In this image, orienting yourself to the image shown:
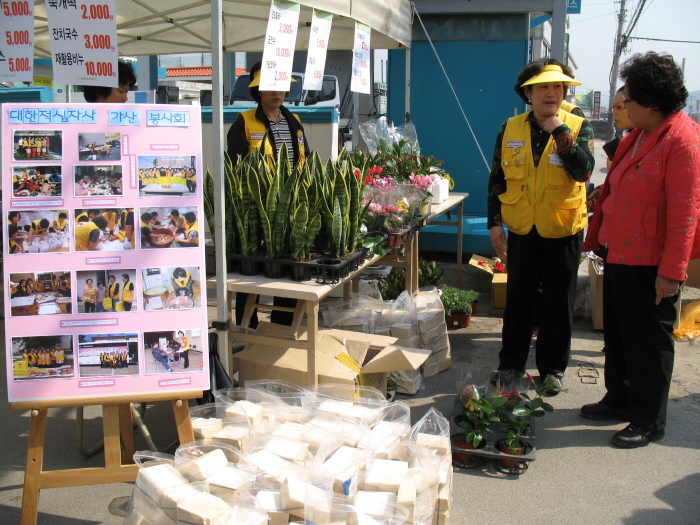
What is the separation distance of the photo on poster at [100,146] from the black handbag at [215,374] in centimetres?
96

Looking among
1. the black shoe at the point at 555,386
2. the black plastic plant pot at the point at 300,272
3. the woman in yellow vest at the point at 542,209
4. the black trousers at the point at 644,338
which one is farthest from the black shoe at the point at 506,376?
the black plastic plant pot at the point at 300,272

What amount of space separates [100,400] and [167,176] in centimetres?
82

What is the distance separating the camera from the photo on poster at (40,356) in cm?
216

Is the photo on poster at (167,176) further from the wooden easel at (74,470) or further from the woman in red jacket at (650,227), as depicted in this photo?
the woman in red jacket at (650,227)

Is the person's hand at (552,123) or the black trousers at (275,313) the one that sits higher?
the person's hand at (552,123)

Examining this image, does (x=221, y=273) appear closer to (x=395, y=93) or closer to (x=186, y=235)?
(x=186, y=235)

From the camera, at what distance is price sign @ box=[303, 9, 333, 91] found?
348cm

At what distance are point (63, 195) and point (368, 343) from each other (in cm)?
175

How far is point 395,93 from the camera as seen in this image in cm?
794

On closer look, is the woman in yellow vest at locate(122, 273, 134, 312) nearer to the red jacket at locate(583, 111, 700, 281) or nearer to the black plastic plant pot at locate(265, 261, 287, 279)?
the black plastic plant pot at locate(265, 261, 287, 279)

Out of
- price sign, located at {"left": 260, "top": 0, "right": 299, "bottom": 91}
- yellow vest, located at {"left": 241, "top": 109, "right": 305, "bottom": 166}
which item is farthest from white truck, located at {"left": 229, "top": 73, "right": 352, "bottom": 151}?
price sign, located at {"left": 260, "top": 0, "right": 299, "bottom": 91}

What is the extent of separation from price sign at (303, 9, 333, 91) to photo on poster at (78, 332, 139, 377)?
1841 millimetres

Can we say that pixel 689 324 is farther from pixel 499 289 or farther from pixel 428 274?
pixel 428 274

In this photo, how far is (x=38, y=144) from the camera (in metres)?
2.19
